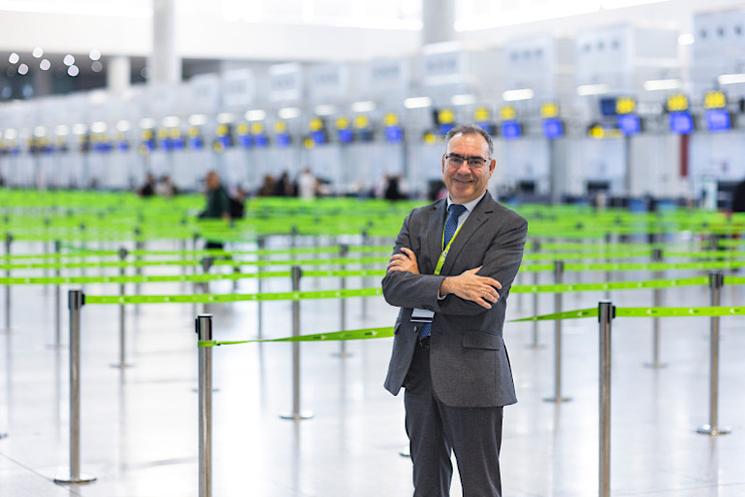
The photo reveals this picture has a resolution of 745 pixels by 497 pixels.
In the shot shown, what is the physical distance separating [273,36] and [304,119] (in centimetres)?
1703

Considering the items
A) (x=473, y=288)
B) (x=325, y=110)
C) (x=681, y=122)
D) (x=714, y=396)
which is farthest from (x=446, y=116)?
(x=473, y=288)

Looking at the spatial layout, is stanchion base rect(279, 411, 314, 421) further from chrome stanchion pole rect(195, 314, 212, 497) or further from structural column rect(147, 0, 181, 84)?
structural column rect(147, 0, 181, 84)

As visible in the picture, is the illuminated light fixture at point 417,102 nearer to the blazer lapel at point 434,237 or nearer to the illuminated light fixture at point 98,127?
the illuminated light fixture at point 98,127

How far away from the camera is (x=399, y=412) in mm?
8477

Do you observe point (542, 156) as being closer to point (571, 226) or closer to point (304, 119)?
point (304, 119)

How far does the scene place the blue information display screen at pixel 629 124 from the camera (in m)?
23.3

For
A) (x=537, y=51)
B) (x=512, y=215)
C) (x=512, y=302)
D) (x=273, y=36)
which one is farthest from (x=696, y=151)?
(x=273, y=36)

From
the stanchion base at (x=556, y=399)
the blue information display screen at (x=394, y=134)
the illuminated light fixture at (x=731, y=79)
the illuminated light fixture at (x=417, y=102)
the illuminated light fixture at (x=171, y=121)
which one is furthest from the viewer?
the illuminated light fixture at (x=171, y=121)

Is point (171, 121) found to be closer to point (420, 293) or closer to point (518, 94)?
point (518, 94)

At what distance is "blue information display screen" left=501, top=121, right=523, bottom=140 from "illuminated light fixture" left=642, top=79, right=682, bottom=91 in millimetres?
3370

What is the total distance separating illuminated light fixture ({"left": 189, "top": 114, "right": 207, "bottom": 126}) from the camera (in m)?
37.1

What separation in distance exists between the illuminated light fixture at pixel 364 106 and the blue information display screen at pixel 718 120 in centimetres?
956

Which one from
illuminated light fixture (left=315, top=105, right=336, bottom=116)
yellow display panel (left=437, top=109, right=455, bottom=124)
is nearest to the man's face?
yellow display panel (left=437, top=109, right=455, bottom=124)

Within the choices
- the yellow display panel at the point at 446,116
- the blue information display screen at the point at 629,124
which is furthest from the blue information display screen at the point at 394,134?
the blue information display screen at the point at 629,124
